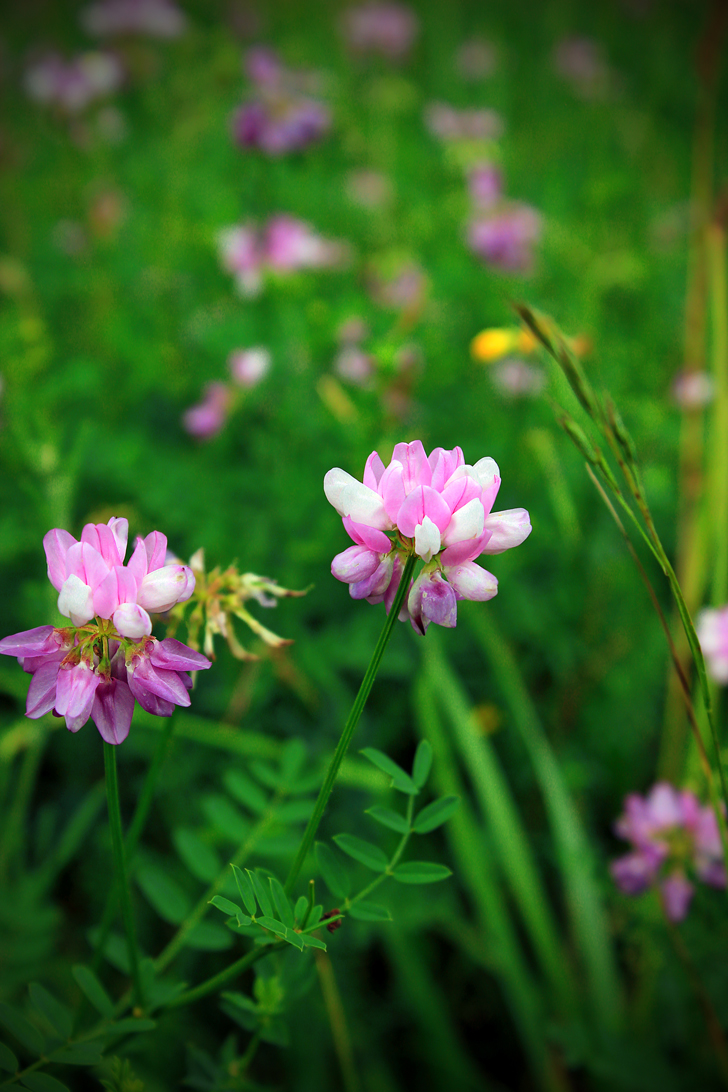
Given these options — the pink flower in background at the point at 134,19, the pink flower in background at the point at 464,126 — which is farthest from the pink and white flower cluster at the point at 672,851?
the pink flower in background at the point at 134,19

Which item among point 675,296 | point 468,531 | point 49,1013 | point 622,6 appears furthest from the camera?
point 622,6

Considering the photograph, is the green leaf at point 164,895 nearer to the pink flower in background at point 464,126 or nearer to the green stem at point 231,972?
the green stem at point 231,972

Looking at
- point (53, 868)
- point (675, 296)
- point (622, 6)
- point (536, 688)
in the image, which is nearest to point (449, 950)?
point (536, 688)

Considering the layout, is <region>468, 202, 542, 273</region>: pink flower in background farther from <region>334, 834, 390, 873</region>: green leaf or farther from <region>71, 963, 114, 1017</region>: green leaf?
<region>71, 963, 114, 1017</region>: green leaf

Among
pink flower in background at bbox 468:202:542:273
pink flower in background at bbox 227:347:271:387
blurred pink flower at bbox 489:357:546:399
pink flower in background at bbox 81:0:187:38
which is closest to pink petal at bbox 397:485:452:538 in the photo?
pink flower in background at bbox 227:347:271:387

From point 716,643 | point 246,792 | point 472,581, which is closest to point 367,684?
point 472,581

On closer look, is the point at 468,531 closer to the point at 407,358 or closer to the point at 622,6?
the point at 407,358
